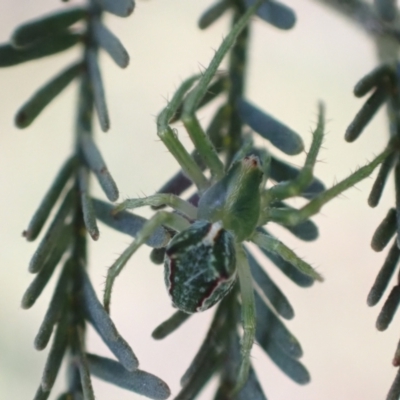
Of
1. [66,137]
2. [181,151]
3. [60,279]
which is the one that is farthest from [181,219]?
[66,137]

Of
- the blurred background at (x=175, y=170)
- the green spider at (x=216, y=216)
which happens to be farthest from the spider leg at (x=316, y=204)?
the blurred background at (x=175, y=170)

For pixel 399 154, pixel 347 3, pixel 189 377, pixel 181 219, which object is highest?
pixel 347 3

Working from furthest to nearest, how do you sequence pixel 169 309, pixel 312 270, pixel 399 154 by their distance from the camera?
pixel 169 309, pixel 312 270, pixel 399 154

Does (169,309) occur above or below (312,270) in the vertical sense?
below

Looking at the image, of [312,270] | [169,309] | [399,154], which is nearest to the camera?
[399,154]

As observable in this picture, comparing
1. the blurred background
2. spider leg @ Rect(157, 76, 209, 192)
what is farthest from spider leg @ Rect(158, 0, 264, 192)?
the blurred background

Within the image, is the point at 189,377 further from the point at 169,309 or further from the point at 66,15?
the point at 169,309

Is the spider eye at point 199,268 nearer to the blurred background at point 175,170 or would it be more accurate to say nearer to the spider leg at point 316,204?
the spider leg at point 316,204
